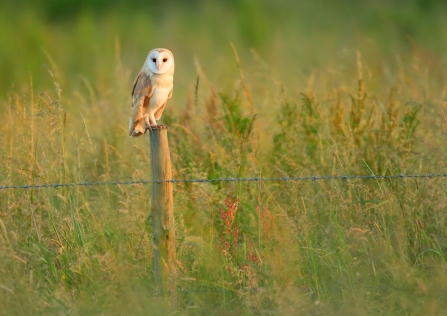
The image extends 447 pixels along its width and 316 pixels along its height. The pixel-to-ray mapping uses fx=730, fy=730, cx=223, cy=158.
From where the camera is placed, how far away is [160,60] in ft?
15.3

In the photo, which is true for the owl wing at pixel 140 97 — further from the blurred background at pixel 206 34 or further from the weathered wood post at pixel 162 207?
the blurred background at pixel 206 34

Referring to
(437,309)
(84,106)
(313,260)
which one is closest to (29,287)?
(313,260)

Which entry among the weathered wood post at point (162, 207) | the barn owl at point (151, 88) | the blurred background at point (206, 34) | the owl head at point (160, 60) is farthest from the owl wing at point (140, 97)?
the blurred background at point (206, 34)

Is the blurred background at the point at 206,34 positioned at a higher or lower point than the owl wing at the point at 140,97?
higher

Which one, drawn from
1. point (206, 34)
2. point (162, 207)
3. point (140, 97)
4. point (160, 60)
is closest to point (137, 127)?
point (140, 97)

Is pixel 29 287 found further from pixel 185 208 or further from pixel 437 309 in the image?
pixel 437 309

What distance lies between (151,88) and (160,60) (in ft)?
0.80

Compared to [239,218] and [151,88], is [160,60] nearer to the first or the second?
[151,88]

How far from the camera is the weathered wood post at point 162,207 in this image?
155 inches

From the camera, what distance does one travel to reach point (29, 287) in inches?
155

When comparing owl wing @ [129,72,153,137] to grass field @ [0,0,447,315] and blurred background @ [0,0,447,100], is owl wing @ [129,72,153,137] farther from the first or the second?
blurred background @ [0,0,447,100]

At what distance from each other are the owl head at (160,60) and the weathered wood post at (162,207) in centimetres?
82

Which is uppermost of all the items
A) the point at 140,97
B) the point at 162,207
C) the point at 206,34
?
the point at 206,34

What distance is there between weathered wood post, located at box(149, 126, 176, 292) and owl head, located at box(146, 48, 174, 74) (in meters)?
0.82
